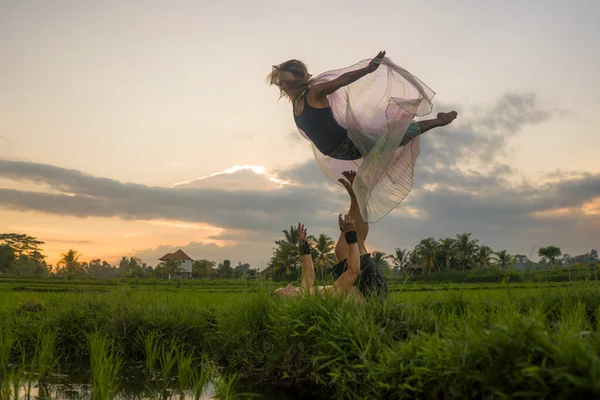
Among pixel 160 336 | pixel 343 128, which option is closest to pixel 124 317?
pixel 160 336

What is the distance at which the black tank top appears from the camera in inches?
177

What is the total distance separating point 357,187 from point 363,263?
2.34 feet

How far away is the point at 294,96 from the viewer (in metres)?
4.53

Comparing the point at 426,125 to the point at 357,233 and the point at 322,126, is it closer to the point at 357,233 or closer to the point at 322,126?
the point at 322,126

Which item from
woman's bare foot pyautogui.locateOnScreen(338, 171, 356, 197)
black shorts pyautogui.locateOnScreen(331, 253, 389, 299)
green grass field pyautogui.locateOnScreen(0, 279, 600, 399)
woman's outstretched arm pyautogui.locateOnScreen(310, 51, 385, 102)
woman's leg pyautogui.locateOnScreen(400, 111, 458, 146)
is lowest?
green grass field pyautogui.locateOnScreen(0, 279, 600, 399)

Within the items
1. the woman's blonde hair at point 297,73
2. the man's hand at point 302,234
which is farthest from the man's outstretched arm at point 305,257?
the woman's blonde hair at point 297,73

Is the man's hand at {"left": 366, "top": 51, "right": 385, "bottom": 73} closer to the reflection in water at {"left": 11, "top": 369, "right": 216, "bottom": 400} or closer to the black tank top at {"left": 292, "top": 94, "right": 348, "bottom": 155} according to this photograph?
the black tank top at {"left": 292, "top": 94, "right": 348, "bottom": 155}

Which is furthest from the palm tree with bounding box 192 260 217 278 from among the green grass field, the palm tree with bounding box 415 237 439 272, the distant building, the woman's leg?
the woman's leg

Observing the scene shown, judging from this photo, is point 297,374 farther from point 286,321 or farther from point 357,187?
point 357,187

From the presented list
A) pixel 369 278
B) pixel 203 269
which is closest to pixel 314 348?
pixel 369 278

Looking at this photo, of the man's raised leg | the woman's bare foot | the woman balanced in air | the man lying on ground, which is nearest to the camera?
the man lying on ground

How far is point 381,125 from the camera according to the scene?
4.72 meters

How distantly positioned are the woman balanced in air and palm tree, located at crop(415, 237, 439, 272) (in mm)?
60176

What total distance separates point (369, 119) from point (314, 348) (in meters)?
2.40
